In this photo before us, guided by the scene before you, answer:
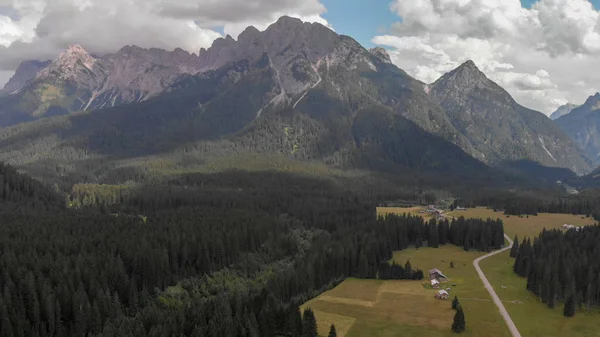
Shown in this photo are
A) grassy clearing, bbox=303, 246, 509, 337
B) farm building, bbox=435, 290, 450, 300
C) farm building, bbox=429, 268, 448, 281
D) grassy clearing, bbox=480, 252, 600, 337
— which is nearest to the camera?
grassy clearing, bbox=480, 252, 600, 337

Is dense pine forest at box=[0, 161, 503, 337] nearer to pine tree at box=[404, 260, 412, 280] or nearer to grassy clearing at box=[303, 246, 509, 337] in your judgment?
pine tree at box=[404, 260, 412, 280]

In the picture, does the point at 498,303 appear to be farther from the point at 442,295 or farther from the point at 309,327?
the point at 309,327

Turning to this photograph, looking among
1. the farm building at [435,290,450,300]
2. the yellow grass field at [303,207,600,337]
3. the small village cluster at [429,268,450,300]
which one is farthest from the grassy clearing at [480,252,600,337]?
the farm building at [435,290,450,300]

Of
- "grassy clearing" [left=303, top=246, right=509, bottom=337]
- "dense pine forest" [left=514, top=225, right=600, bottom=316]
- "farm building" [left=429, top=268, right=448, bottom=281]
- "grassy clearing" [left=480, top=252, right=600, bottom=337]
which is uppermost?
"dense pine forest" [left=514, top=225, right=600, bottom=316]

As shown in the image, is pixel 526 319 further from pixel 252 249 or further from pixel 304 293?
pixel 252 249

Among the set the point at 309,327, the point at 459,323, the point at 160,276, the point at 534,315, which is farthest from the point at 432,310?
the point at 160,276
